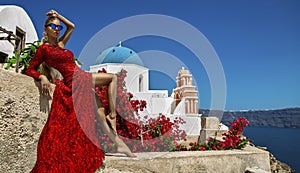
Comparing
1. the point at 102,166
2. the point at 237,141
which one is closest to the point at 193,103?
the point at 237,141

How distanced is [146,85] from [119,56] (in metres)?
2.76

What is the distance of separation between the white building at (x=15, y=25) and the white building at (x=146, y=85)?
4.92 meters

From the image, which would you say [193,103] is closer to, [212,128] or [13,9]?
[212,128]

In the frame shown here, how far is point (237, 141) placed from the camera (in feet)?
11.1

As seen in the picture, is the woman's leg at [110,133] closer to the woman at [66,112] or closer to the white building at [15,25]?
the woman at [66,112]

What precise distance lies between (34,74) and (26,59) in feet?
8.89

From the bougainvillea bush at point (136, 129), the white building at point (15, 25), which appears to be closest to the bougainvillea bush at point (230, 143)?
the bougainvillea bush at point (136, 129)

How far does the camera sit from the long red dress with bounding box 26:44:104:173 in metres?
1.80

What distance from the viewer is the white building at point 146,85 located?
1157 centimetres

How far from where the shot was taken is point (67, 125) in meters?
1.86

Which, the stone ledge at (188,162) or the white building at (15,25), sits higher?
the white building at (15,25)

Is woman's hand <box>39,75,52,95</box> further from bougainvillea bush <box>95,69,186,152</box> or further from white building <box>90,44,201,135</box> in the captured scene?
white building <box>90,44,201,135</box>

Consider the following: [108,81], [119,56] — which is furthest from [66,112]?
[119,56]

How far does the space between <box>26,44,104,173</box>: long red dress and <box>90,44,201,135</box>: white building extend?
918cm
